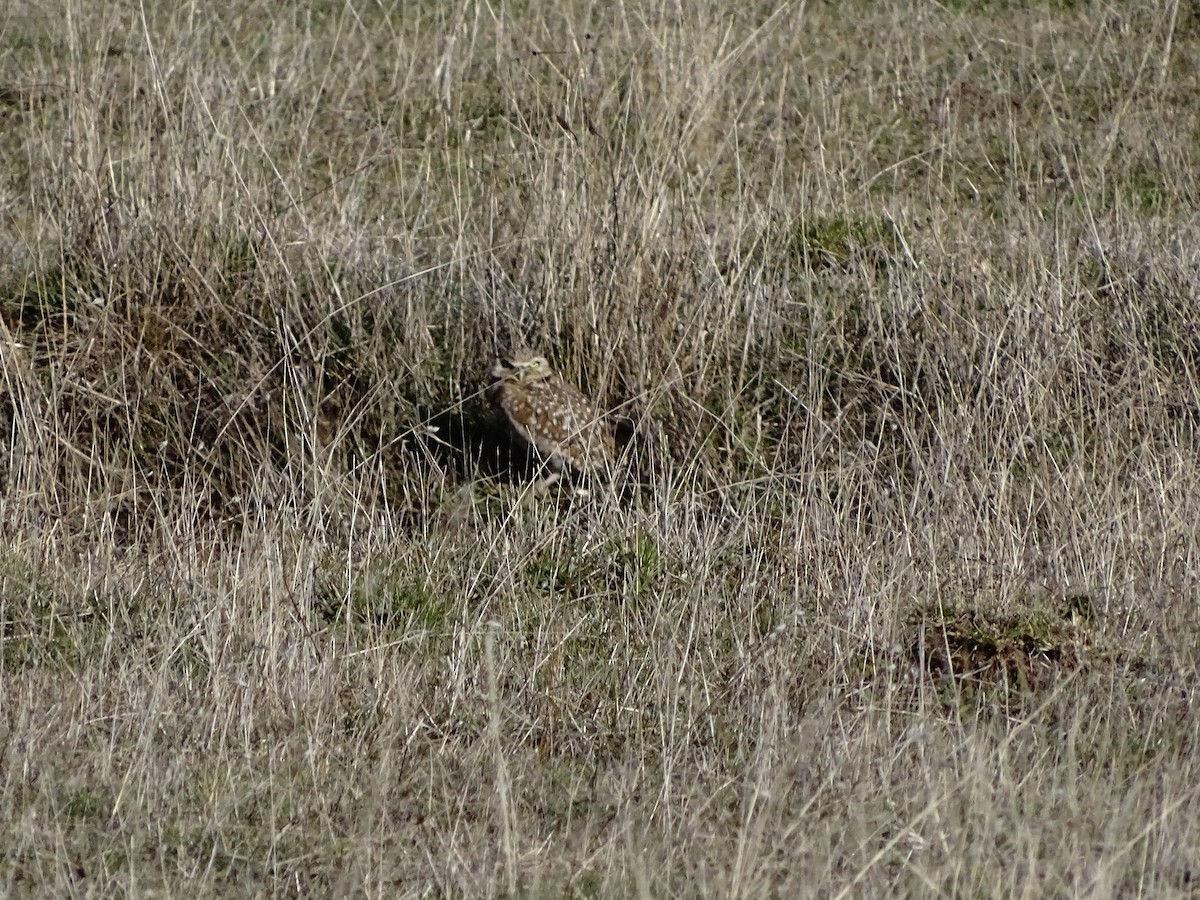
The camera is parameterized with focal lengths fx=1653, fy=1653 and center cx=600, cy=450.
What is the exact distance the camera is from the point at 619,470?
20.0 feet

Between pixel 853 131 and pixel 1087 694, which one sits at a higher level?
pixel 853 131

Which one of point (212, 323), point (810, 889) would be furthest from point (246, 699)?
point (212, 323)

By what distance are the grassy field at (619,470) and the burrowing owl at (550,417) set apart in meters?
0.15

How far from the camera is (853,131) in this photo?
8719 mm

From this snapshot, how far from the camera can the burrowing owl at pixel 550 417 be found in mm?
6344

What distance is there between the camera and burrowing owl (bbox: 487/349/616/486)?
20.8 feet

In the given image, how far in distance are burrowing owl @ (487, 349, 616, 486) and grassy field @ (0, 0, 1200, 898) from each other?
151 mm

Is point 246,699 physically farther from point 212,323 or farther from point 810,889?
point 212,323

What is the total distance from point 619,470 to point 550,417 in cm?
42

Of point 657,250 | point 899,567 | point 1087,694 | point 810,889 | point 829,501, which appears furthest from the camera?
point 657,250

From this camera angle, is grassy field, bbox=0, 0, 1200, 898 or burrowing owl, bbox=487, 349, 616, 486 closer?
grassy field, bbox=0, 0, 1200, 898

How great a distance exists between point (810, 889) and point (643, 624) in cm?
187

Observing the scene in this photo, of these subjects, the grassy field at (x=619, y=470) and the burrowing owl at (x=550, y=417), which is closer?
the grassy field at (x=619, y=470)

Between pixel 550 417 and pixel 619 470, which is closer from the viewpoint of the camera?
pixel 619 470
